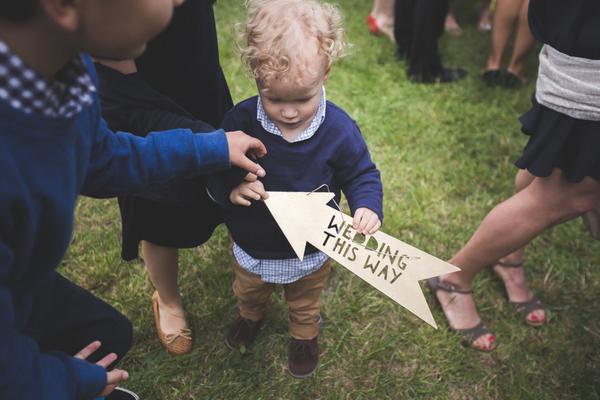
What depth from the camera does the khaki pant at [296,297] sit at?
1423 millimetres

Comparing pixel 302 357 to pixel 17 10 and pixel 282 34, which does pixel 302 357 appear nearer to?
pixel 282 34

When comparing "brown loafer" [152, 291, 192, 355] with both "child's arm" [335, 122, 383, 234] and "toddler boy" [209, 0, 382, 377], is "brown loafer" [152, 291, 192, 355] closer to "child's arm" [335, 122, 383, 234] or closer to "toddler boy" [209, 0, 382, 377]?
"toddler boy" [209, 0, 382, 377]

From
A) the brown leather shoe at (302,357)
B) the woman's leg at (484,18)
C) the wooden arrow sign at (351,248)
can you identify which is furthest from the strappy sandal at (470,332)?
the woman's leg at (484,18)

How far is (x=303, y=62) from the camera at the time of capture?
1.06m

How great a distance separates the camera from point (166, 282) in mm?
1587

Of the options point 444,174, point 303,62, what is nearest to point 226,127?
point 303,62

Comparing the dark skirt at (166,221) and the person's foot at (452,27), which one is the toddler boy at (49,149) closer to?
the dark skirt at (166,221)

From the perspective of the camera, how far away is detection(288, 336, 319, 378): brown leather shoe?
1.58 metres

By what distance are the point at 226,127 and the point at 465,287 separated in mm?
1050

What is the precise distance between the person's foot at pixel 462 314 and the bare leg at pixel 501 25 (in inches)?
76.8

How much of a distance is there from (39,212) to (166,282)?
0.87m

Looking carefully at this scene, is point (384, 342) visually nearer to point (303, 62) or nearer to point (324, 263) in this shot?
point (324, 263)

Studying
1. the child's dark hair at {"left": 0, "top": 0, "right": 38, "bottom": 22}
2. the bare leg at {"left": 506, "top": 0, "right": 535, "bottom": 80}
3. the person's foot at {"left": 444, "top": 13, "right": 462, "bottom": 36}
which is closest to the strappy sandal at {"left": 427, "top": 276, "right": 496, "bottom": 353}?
the child's dark hair at {"left": 0, "top": 0, "right": 38, "bottom": 22}

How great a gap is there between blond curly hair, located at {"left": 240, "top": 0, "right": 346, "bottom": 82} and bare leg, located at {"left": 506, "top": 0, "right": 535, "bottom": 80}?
7.37 feet
